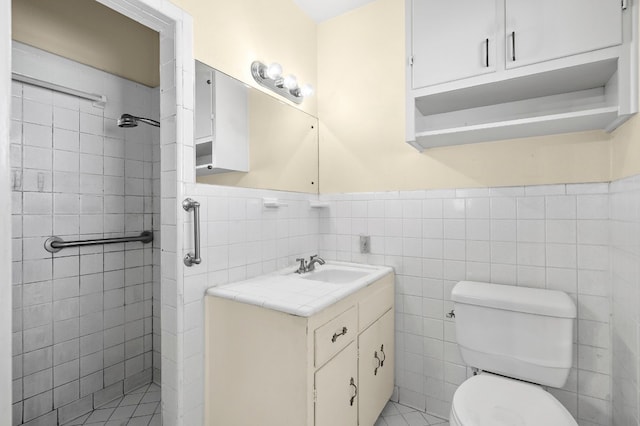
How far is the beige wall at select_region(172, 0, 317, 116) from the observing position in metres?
1.50

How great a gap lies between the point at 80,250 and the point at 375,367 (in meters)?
1.90

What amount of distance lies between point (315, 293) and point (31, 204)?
5.39 feet

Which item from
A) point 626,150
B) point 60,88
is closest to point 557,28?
point 626,150

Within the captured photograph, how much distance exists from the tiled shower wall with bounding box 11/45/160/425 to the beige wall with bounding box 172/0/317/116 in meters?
1.02

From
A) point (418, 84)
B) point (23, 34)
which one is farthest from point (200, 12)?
point (418, 84)

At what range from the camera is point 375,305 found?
5.60ft

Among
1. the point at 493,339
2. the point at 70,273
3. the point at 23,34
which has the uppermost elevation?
the point at 23,34

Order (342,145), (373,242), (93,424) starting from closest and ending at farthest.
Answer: (93,424) → (373,242) → (342,145)

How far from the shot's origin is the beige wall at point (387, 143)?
5.11 ft

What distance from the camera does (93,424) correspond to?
71.0 inches

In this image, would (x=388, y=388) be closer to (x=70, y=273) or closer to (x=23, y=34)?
(x=70, y=273)

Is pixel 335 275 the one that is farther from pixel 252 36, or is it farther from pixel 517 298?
pixel 252 36

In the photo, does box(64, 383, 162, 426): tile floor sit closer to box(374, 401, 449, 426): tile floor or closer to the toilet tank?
box(374, 401, 449, 426): tile floor

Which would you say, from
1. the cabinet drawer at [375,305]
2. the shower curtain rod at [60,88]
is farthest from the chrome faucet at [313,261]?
the shower curtain rod at [60,88]
